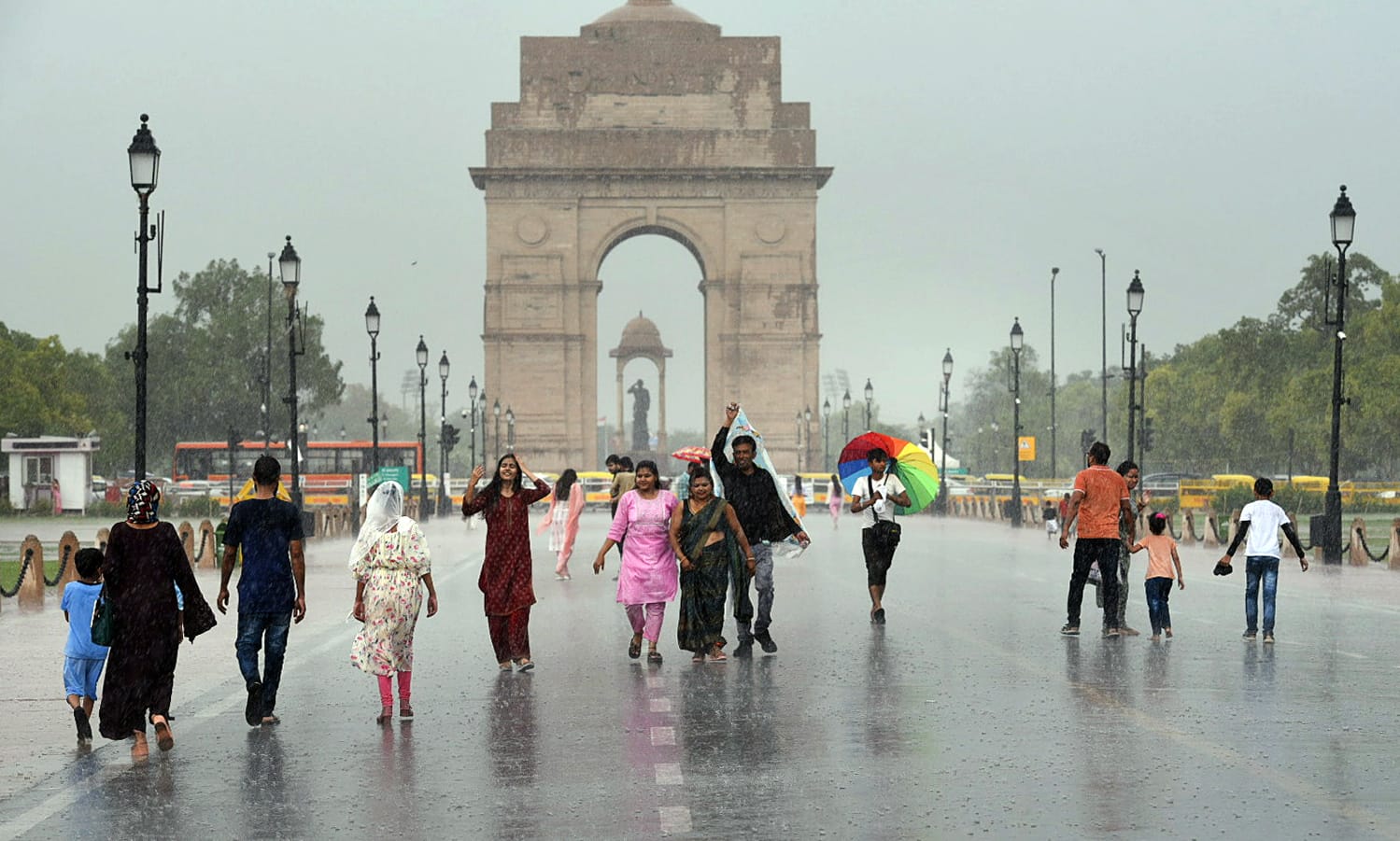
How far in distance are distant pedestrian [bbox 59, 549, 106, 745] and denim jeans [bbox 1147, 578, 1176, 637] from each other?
27.3ft

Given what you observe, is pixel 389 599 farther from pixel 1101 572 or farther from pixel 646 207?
pixel 646 207

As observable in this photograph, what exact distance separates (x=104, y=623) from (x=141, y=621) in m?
0.18

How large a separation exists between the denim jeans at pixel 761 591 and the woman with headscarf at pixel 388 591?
13.7 feet

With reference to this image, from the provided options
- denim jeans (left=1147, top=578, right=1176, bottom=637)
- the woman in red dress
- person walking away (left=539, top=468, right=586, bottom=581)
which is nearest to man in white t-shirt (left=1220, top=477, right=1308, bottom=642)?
denim jeans (left=1147, top=578, right=1176, bottom=637)

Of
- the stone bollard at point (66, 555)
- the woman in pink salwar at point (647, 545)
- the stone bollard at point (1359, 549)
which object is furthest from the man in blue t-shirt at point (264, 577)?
the stone bollard at point (1359, 549)

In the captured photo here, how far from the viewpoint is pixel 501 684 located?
44.4 ft

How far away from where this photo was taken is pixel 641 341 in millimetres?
119312

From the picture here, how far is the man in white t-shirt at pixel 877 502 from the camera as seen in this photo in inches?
703

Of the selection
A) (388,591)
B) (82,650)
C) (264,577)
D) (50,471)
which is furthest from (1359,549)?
(50,471)

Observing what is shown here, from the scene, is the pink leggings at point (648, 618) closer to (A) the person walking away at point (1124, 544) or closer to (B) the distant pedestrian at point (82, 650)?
(A) the person walking away at point (1124, 544)

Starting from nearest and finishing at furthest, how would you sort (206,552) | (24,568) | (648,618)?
(648,618) → (24,568) → (206,552)

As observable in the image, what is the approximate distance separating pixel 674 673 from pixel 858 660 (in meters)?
1.49

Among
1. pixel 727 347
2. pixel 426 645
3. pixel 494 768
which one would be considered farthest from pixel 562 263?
pixel 494 768

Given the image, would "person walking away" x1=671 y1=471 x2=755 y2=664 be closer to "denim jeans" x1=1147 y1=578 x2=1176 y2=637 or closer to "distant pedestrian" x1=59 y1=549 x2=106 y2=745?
"denim jeans" x1=1147 y1=578 x2=1176 y2=637
